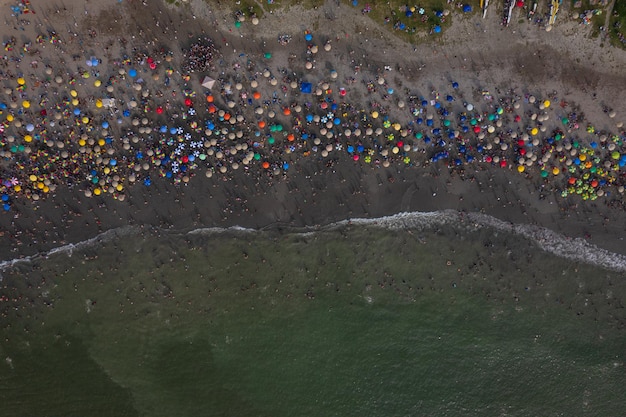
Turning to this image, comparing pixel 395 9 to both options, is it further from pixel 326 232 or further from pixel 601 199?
pixel 601 199

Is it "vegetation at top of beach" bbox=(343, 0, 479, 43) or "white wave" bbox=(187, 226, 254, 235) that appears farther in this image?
"white wave" bbox=(187, 226, 254, 235)

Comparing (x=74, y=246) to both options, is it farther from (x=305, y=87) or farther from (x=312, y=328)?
(x=305, y=87)

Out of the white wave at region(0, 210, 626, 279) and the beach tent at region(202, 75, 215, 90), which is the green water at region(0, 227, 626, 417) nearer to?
the white wave at region(0, 210, 626, 279)

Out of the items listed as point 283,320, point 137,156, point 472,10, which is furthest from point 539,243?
point 137,156

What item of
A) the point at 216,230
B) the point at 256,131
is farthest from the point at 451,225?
the point at 216,230

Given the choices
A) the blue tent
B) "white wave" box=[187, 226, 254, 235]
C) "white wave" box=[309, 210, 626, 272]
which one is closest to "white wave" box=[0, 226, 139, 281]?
"white wave" box=[187, 226, 254, 235]
